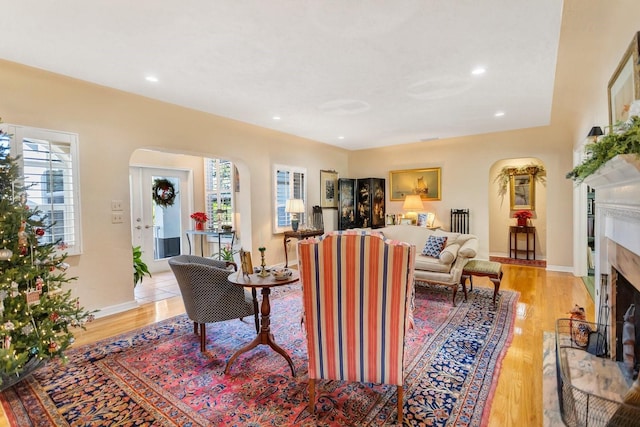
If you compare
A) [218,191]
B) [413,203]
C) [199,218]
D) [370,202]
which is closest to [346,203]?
[370,202]

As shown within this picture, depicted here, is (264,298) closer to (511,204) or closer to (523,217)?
(523,217)

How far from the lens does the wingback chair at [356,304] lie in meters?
1.74

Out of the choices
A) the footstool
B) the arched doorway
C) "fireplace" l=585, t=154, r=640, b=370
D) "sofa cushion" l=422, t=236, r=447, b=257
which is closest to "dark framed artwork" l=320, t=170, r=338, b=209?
"sofa cushion" l=422, t=236, r=447, b=257

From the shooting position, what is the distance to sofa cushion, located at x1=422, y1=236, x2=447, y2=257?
4.26 metres

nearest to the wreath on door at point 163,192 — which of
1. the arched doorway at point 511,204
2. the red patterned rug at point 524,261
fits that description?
the arched doorway at point 511,204

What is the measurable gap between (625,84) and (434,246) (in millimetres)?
2650

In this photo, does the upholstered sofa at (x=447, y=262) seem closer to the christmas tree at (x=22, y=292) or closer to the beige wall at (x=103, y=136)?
the beige wall at (x=103, y=136)

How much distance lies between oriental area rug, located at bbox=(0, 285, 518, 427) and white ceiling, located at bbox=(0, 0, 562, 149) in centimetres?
263

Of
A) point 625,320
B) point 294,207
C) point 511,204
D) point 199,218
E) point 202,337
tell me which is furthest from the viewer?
point 511,204

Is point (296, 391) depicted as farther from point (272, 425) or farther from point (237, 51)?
point (237, 51)

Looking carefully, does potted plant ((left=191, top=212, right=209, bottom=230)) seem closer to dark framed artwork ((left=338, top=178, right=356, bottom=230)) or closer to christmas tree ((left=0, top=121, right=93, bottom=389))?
dark framed artwork ((left=338, top=178, right=356, bottom=230))

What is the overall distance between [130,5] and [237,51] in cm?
84

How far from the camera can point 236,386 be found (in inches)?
86.4

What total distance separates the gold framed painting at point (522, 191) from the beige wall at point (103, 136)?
6.33m
